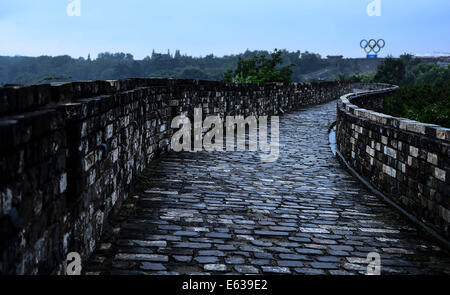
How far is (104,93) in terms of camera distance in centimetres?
547

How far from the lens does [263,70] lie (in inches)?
1361

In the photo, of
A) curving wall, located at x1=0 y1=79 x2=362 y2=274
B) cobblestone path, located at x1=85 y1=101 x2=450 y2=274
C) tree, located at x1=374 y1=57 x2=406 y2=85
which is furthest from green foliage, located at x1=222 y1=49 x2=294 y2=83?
tree, located at x1=374 y1=57 x2=406 y2=85

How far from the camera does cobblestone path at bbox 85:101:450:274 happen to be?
4.38 meters

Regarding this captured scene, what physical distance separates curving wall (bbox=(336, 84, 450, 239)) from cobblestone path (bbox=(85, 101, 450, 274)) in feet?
0.89

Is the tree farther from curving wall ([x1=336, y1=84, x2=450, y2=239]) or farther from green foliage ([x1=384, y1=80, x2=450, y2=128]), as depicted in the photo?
curving wall ([x1=336, y1=84, x2=450, y2=239])

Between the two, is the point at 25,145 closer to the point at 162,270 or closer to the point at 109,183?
the point at 162,270

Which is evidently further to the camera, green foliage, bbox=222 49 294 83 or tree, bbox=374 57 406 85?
tree, bbox=374 57 406 85

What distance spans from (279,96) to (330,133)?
19.8ft

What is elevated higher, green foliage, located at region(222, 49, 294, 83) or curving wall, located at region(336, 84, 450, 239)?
green foliage, located at region(222, 49, 294, 83)
